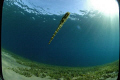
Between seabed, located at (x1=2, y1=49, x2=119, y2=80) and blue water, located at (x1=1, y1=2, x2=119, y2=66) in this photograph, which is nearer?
seabed, located at (x1=2, y1=49, x2=119, y2=80)

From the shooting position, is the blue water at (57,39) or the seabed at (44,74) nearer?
the seabed at (44,74)

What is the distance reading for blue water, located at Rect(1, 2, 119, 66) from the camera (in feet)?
212

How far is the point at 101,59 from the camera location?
5007 inches

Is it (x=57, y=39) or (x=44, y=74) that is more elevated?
(x=57, y=39)

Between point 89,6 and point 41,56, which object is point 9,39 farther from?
point 89,6

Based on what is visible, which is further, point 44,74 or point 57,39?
point 57,39

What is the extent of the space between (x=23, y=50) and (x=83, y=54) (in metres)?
59.9

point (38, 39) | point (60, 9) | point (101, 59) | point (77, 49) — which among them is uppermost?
point (60, 9)

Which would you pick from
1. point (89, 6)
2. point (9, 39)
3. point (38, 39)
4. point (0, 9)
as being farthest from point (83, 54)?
point (0, 9)

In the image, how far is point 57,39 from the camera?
274ft

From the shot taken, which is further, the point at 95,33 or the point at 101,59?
the point at 101,59

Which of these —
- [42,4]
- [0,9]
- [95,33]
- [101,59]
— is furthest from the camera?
[101,59]

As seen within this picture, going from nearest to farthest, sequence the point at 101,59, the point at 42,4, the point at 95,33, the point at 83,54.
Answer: the point at 42,4
the point at 95,33
the point at 83,54
the point at 101,59

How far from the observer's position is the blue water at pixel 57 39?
64625mm
